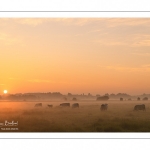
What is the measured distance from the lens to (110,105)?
669 inches

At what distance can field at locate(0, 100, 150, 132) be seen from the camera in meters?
16.3

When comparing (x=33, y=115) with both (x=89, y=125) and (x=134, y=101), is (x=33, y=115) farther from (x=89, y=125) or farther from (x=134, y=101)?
(x=134, y=101)

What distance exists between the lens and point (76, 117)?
1661 centimetres

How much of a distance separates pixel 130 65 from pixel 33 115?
4.63m

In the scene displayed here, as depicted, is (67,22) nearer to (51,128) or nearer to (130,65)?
(130,65)

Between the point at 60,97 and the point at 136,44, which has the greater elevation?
the point at 136,44

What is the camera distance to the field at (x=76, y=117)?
53.5 ft

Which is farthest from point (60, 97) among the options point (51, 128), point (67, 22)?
point (67, 22)
